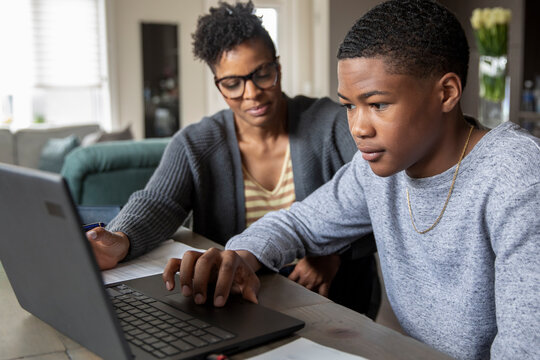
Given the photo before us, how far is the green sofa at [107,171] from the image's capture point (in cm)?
250

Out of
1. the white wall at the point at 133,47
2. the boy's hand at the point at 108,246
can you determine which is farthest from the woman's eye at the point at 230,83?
the white wall at the point at 133,47

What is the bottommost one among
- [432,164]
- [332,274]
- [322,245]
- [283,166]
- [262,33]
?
[332,274]

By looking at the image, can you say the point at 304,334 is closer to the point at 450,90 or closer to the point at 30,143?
the point at 450,90

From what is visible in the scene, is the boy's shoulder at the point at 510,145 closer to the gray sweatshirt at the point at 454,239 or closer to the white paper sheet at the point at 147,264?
the gray sweatshirt at the point at 454,239

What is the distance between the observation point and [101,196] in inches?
99.7

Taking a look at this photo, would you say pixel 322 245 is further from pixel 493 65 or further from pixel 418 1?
pixel 493 65

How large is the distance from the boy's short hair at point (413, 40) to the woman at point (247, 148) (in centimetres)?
65

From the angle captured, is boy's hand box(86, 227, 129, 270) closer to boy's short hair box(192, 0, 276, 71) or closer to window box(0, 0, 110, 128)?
boy's short hair box(192, 0, 276, 71)

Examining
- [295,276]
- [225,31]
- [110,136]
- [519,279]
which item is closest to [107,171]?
[225,31]

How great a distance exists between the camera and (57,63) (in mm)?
5676

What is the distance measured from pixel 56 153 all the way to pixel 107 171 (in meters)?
1.99

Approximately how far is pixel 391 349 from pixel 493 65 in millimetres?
2938

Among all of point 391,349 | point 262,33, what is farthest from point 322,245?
point 262,33

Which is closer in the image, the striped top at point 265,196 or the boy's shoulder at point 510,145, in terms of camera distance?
the boy's shoulder at point 510,145
